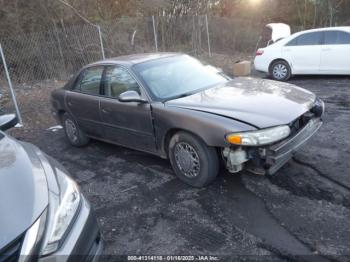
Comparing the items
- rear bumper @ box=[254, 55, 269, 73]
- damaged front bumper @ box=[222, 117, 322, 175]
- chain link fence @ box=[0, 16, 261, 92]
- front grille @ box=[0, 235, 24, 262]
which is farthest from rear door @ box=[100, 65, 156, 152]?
chain link fence @ box=[0, 16, 261, 92]

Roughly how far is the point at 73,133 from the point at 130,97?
214 cm

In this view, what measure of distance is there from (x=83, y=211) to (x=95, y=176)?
2238 millimetres

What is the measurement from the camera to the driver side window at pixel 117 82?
13.4 ft

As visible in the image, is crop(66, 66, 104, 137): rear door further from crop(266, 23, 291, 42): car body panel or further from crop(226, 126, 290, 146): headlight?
crop(266, 23, 291, 42): car body panel

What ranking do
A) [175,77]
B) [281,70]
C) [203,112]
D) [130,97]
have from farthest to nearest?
[281,70] → [175,77] → [130,97] → [203,112]

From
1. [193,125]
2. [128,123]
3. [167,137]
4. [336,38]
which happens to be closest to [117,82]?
[128,123]

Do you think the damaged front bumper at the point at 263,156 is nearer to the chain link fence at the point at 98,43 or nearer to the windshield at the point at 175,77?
the windshield at the point at 175,77

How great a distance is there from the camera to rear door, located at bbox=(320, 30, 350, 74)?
8031mm

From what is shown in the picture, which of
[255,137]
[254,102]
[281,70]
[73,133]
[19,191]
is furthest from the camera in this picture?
[281,70]

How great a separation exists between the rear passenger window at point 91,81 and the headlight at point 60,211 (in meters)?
2.57

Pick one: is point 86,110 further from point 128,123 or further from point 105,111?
point 128,123

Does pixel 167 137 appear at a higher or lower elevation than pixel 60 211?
lower

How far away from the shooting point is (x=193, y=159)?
11.6 ft

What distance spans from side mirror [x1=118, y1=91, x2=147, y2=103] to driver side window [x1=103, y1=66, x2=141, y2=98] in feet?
0.51
